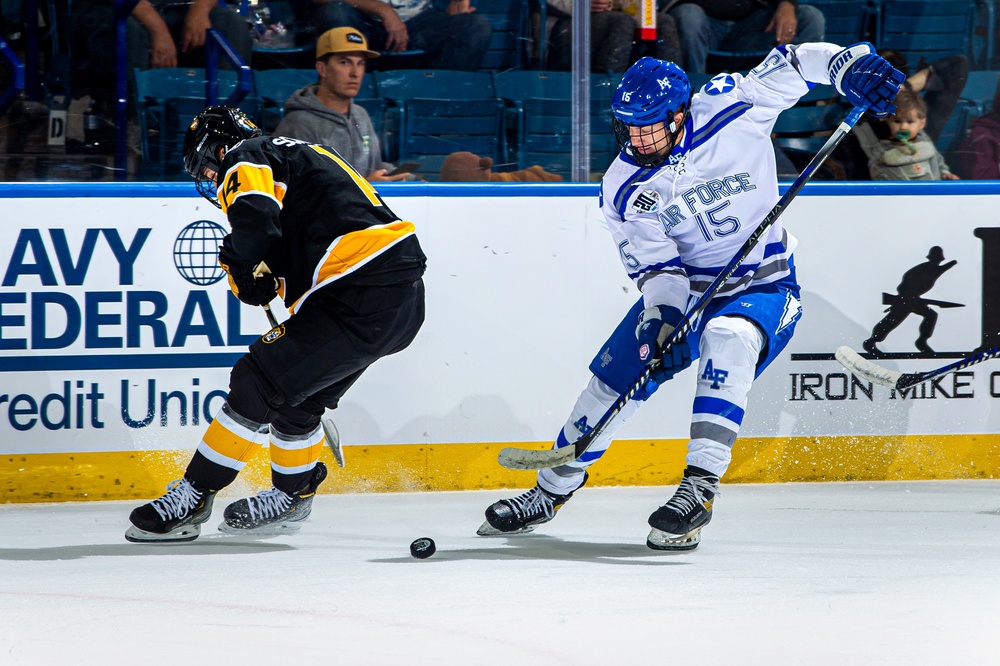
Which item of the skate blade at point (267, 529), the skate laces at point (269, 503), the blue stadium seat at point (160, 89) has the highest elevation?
the blue stadium seat at point (160, 89)

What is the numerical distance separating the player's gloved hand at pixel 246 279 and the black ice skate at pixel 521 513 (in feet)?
2.57

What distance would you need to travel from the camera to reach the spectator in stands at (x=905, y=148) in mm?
3691

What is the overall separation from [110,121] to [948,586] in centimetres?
259

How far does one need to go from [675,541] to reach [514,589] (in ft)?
1.66

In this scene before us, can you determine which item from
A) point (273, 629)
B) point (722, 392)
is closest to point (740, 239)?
point (722, 392)

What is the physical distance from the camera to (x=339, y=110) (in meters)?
3.55

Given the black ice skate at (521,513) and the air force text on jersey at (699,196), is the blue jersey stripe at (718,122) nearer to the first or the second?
the air force text on jersey at (699,196)

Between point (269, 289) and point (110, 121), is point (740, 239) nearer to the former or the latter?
point (269, 289)

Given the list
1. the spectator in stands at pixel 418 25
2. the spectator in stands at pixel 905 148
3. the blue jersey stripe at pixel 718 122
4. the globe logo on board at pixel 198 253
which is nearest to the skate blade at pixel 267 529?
the globe logo on board at pixel 198 253

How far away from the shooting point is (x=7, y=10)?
3354mm

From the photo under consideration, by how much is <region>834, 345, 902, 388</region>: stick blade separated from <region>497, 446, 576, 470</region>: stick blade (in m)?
0.93

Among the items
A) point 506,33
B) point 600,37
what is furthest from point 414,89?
point 600,37

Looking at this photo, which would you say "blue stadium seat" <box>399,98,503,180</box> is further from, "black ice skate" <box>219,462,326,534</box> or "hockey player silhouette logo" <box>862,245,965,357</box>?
"hockey player silhouette logo" <box>862,245,965,357</box>

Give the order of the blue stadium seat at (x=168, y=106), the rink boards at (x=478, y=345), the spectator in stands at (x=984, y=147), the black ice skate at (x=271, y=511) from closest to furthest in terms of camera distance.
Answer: the black ice skate at (x=271, y=511), the rink boards at (x=478, y=345), the blue stadium seat at (x=168, y=106), the spectator in stands at (x=984, y=147)
